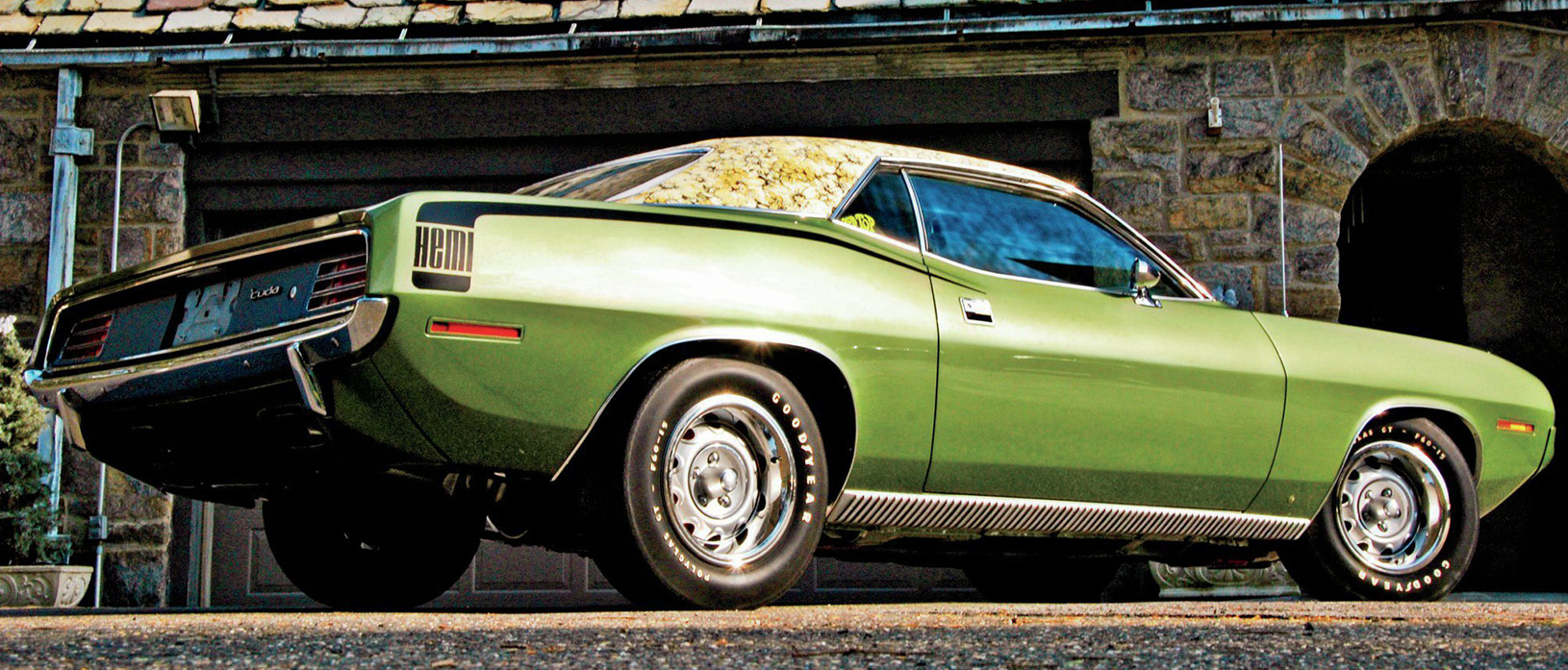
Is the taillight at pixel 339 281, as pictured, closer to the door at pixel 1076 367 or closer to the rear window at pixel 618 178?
the rear window at pixel 618 178

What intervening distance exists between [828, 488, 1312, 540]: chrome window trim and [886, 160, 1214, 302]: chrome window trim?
663 millimetres

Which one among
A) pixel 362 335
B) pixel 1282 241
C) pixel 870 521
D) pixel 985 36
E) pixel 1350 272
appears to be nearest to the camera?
pixel 362 335

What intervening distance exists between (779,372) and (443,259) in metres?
0.98

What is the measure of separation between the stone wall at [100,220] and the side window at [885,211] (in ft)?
18.6

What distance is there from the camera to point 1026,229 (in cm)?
516

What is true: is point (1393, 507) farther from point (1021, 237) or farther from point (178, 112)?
point (178, 112)

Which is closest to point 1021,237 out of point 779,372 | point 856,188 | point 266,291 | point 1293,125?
point 856,188

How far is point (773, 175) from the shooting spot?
4.66m

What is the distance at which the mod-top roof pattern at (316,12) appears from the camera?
30.6ft

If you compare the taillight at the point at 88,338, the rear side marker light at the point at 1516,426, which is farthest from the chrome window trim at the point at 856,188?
the rear side marker light at the point at 1516,426

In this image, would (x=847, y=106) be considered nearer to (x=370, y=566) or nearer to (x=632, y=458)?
(x=370, y=566)

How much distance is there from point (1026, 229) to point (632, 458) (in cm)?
177

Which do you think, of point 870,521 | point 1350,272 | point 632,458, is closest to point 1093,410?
point 870,521

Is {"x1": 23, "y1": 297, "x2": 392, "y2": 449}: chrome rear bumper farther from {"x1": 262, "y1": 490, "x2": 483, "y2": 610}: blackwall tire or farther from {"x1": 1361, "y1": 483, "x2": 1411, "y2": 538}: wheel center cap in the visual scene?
{"x1": 1361, "y1": 483, "x2": 1411, "y2": 538}: wheel center cap
